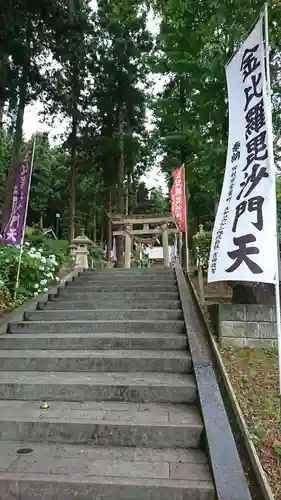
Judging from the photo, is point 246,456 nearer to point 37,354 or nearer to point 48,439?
point 48,439

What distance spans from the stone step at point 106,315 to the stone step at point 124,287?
4.31ft

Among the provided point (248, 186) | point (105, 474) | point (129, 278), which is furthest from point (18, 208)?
point (105, 474)

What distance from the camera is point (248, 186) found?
10.0 feet

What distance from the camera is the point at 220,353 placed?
Result: 3.93 metres

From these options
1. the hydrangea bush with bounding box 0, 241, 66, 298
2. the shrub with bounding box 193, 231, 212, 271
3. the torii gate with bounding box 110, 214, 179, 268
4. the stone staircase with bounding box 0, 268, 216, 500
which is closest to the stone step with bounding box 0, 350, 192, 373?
the stone staircase with bounding box 0, 268, 216, 500

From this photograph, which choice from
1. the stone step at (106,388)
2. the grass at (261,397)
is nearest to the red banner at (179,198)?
the grass at (261,397)

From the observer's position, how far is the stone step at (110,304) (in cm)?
588

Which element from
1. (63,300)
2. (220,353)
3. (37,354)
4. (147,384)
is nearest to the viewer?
(147,384)

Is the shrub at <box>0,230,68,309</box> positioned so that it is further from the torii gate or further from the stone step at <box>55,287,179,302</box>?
the torii gate

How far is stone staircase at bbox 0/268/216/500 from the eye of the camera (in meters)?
2.30

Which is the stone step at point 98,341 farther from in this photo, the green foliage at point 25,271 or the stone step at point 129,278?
the stone step at point 129,278

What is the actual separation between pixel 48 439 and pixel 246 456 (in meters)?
1.59

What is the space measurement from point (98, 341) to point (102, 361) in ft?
1.66

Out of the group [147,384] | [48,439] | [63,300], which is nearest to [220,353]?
[147,384]
